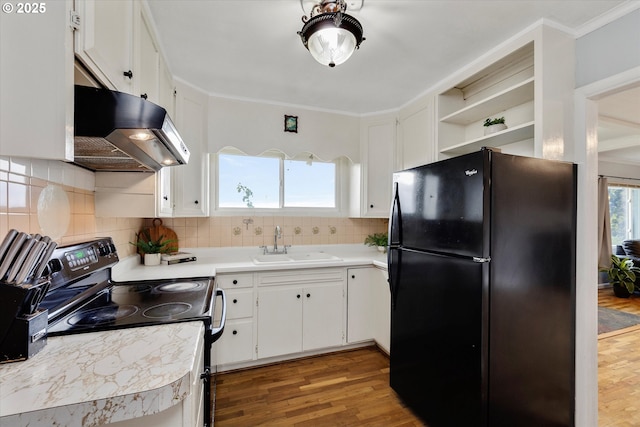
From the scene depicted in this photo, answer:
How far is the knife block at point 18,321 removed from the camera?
0.72 meters

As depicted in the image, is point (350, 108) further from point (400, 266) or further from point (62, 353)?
point (62, 353)

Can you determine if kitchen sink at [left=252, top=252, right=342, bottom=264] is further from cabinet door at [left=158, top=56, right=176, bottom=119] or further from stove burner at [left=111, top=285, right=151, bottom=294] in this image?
cabinet door at [left=158, top=56, right=176, bottom=119]

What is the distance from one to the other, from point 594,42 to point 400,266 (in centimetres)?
166

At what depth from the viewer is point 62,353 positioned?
2.61 ft

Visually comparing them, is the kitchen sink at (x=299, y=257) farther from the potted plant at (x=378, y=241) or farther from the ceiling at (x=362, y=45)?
the ceiling at (x=362, y=45)

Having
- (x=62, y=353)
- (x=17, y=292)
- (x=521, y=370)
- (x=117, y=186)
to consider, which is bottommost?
(x=521, y=370)

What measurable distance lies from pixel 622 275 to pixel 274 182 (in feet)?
18.6

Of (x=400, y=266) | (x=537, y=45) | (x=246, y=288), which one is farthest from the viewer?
(x=246, y=288)

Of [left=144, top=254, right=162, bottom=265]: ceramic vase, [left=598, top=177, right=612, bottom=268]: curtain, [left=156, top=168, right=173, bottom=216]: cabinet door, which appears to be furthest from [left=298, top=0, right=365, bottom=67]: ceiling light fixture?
[left=598, top=177, right=612, bottom=268]: curtain

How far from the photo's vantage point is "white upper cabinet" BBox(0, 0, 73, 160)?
28.0 inches

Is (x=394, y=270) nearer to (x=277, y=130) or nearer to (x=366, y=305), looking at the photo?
(x=366, y=305)

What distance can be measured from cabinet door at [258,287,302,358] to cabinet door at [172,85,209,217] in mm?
893

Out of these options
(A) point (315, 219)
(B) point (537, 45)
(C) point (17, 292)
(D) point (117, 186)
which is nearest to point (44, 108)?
(C) point (17, 292)

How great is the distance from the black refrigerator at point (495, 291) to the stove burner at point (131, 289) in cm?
151
